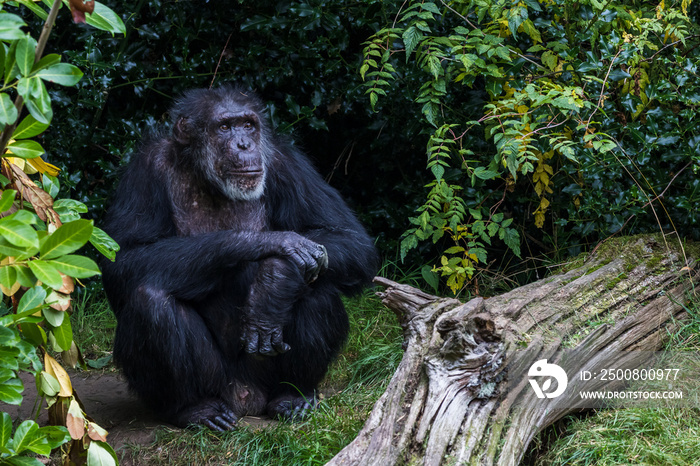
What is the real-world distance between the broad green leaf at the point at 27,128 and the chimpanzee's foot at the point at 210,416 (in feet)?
6.87

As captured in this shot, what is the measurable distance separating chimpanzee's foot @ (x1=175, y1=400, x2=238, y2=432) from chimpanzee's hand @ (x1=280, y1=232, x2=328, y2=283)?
856 mm

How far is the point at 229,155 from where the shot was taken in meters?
4.43

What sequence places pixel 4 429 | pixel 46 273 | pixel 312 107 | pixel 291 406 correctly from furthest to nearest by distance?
pixel 312 107, pixel 291 406, pixel 4 429, pixel 46 273

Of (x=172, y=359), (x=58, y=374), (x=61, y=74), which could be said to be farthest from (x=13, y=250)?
(x=172, y=359)

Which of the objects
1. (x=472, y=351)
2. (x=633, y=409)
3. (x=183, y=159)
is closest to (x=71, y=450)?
(x=472, y=351)

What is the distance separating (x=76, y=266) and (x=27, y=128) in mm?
519

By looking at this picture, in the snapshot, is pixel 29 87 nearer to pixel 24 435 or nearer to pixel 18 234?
pixel 18 234

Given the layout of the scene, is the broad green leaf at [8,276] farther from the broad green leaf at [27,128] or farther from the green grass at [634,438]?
the green grass at [634,438]

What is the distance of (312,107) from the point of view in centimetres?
612

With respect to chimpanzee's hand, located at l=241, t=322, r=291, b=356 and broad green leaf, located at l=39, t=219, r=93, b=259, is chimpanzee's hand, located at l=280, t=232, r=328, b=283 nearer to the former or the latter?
chimpanzee's hand, located at l=241, t=322, r=291, b=356

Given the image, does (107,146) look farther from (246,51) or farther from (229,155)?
(229,155)

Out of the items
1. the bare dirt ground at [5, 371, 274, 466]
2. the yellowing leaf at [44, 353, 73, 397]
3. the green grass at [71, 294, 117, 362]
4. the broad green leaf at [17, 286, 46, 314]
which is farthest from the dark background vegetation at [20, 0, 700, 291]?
the broad green leaf at [17, 286, 46, 314]

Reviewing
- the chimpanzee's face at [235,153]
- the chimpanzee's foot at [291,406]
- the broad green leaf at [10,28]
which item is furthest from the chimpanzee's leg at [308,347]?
the broad green leaf at [10,28]

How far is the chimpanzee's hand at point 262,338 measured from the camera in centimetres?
419
